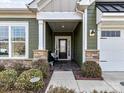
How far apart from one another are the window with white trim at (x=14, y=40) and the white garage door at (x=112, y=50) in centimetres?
474

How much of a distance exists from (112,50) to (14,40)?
20.0ft

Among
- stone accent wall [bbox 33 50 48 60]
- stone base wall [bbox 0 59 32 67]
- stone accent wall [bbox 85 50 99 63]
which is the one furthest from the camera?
stone base wall [bbox 0 59 32 67]

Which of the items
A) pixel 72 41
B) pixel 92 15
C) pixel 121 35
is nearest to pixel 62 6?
pixel 92 15

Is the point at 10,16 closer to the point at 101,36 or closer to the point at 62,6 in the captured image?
the point at 62,6

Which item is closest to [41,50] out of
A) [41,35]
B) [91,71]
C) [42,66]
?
[41,35]

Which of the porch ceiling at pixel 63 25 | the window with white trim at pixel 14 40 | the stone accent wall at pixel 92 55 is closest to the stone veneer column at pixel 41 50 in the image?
the window with white trim at pixel 14 40

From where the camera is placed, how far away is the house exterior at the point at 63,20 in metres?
13.6

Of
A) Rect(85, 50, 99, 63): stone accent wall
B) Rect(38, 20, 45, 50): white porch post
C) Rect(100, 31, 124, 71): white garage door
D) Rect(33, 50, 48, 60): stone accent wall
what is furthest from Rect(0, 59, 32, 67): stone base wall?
Rect(100, 31, 124, 71): white garage door

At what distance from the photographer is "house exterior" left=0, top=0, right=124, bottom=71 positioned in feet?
44.6

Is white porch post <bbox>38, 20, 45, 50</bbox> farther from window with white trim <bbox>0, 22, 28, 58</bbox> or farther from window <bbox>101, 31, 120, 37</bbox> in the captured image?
window <bbox>101, 31, 120, 37</bbox>

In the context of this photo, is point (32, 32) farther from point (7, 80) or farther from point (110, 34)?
point (7, 80)

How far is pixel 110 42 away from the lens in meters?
14.8

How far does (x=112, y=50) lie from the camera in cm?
1492

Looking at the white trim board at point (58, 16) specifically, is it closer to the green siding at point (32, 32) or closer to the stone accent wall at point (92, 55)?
the green siding at point (32, 32)
